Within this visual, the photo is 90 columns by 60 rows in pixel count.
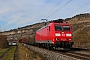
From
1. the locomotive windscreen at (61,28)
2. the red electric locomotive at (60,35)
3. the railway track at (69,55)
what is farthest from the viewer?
the locomotive windscreen at (61,28)

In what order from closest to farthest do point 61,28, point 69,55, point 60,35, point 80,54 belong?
point 69,55, point 80,54, point 60,35, point 61,28

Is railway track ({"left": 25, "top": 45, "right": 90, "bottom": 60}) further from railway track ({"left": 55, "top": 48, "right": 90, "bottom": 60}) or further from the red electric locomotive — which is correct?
the red electric locomotive

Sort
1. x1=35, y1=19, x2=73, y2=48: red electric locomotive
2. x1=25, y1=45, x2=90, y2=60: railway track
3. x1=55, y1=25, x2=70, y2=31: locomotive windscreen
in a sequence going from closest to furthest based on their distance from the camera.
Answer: x1=25, y1=45, x2=90, y2=60: railway track < x1=35, y1=19, x2=73, y2=48: red electric locomotive < x1=55, y1=25, x2=70, y2=31: locomotive windscreen

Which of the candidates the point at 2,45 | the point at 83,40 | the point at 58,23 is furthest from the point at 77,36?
the point at 2,45

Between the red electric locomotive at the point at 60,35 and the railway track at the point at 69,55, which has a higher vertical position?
the red electric locomotive at the point at 60,35

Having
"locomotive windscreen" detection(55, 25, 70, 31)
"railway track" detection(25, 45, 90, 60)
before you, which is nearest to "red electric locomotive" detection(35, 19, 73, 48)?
"locomotive windscreen" detection(55, 25, 70, 31)

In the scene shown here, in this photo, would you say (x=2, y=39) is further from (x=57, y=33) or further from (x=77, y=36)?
(x=57, y=33)

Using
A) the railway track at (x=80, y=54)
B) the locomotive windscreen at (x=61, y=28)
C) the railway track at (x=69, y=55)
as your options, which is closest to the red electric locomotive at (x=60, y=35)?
the locomotive windscreen at (x=61, y=28)

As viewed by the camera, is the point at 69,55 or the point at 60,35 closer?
the point at 69,55

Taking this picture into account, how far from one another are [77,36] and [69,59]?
39458mm

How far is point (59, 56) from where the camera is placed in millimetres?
20984

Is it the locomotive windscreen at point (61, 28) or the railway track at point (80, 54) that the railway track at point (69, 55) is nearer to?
the railway track at point (80, 54)

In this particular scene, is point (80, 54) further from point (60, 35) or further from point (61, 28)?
point (61, 28)

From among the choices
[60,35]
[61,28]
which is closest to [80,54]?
[60,35]
